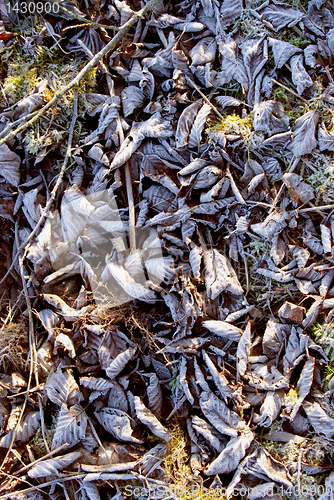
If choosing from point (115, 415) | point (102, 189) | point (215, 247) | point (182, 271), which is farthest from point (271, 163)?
point (115, 415)

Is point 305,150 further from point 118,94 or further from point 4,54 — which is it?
point 4,54

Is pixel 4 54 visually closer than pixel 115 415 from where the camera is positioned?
No

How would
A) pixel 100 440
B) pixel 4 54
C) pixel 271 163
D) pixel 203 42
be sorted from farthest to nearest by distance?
pixel 4 54
pixel 203 42
pixel 271 163
pixel 100 440

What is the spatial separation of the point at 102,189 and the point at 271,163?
111 cm

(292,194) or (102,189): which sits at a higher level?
(102,189)

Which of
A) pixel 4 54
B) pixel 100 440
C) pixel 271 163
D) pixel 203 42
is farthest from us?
pixel 4 54

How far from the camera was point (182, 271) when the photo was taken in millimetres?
2043

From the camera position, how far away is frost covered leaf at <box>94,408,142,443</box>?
1.85m

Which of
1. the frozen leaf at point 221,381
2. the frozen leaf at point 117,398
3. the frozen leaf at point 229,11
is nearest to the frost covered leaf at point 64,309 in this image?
the frozen leaf at point 117,398

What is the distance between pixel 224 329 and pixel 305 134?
130 cm

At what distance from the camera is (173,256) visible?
2.09 metres

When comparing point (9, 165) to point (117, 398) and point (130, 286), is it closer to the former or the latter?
point (130, 286)

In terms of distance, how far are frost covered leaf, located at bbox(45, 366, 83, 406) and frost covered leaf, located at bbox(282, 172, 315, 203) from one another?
175 centimetres

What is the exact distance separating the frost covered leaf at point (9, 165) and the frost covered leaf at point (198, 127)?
4.02 ft
